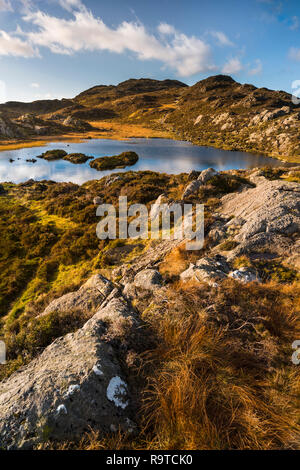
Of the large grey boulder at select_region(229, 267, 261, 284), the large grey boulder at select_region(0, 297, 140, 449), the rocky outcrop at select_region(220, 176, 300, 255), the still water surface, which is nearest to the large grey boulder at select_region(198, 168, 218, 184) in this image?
the rocky outcrop at select_region(220, 176, 300, 255)

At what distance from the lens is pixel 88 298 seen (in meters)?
6.08

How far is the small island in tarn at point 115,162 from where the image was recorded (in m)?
43.5

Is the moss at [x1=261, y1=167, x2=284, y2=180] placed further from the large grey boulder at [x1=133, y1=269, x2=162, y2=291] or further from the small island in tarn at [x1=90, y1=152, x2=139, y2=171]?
the small island in tarn at [x1=90, y1=152, x2=139, y2=171]

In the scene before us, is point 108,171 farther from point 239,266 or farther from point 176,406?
point 176,406

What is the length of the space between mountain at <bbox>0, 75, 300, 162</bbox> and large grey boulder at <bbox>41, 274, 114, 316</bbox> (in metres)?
50.8

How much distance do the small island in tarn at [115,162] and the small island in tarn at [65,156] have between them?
5.88m

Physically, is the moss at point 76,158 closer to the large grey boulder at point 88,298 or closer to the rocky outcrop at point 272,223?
the rocky outcrop at point 272,223

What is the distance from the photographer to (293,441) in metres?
2.10

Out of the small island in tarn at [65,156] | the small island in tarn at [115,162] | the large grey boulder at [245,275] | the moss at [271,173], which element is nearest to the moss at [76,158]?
the small island in tarn at [65,156]

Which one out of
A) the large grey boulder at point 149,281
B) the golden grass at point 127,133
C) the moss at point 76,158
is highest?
the golden grass at point 127,133

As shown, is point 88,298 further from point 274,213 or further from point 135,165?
point 135,165

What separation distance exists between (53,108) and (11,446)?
227 metres

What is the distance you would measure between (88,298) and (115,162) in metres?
43.1
